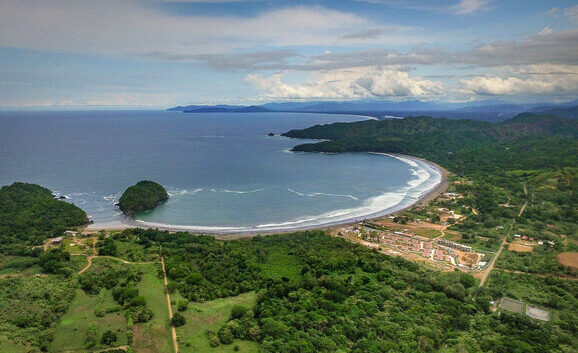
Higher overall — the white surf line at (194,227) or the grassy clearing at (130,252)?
the grassy clearing at (130,252)

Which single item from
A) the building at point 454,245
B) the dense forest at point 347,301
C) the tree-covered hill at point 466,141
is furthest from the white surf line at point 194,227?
the tree-covered hill at point 466,141

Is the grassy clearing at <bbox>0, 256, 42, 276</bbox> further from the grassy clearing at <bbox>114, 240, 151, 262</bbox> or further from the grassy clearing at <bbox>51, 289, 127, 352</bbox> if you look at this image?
the grassy clearing at <bbox>51, 289, 127, 352</bbox>

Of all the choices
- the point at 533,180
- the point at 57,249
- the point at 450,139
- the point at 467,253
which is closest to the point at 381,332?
the point at 467,253

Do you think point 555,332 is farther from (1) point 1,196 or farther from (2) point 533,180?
(1) point 1,196

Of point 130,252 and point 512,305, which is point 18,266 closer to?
point 130,252

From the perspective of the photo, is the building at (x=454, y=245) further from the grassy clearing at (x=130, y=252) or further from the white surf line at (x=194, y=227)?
the grassy clearing at (x=130, y=252)

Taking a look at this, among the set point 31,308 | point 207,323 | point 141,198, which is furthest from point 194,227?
point 207,323
